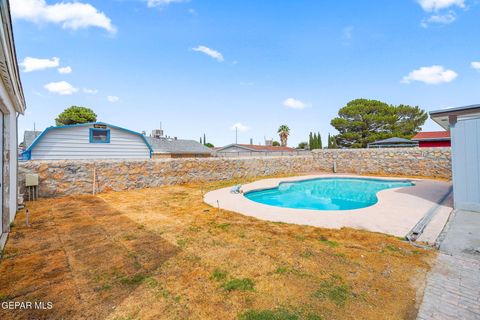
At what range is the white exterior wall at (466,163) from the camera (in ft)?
20.2

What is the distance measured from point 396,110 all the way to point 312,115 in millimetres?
12696

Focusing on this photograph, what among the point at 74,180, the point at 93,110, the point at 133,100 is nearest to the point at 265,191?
the point at 74,180

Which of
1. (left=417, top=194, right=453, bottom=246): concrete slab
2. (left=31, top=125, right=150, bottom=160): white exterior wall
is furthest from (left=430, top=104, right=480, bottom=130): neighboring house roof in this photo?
(left=31, top=125, right=150, bottom=160): white exterior wall

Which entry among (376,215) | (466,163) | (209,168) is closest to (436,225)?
(376,215)

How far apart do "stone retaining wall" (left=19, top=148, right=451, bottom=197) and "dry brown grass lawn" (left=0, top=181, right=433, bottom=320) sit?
14.1 ft

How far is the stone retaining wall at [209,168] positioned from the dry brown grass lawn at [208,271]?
14.1 ft

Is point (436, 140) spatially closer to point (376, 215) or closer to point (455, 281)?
point (376, 215)

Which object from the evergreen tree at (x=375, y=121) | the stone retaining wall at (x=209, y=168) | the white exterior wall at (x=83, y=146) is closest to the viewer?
the stone retaining wall at (x=209, y=168)

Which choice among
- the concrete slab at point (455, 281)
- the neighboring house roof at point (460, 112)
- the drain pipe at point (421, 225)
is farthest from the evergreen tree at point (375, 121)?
the concrete slab at point (455, 281)

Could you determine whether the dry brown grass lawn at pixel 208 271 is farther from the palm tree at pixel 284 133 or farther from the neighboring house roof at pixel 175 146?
the palm tree at pixel 284 133

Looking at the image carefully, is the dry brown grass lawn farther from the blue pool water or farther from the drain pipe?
the blue pool water

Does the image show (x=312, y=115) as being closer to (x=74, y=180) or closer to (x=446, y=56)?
(x=446, y=56)

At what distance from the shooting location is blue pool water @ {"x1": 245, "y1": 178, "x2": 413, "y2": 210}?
9930 millimetres

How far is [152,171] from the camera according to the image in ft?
39.1
